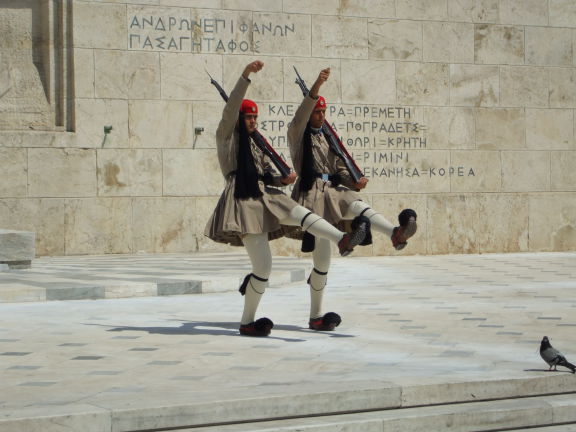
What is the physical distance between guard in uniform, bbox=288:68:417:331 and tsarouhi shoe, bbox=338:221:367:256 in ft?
1.85

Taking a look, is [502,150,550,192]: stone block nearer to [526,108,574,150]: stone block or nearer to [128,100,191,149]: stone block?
[526,108,574,150]: stone block

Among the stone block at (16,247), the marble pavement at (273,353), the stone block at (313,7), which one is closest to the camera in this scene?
the marble pavement at (273,353)

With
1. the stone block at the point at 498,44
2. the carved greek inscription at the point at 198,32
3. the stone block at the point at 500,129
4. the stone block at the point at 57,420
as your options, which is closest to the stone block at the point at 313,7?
the carved greek inscription at the point at 198,32

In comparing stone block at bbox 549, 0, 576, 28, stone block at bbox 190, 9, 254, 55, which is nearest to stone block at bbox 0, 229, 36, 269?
stone block at bbox 190, 9, 254, 55

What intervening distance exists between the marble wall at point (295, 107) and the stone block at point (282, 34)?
0.07 ft

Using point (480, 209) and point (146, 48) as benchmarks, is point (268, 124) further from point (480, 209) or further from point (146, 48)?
point (480, 209)

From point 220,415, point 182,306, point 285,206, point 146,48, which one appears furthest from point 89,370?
point 146,48

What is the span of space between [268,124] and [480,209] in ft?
12.4

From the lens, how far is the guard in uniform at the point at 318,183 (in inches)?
298

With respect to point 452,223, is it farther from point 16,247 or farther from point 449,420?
point 449,420

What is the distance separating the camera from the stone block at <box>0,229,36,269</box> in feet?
40.6

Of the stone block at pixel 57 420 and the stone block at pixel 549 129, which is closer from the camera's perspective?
the stone block at pixel 57 420

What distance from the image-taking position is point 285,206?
7.32 m

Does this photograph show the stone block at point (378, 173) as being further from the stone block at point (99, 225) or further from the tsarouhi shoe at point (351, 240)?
the tsarouhi shoe at point (351, 240)
